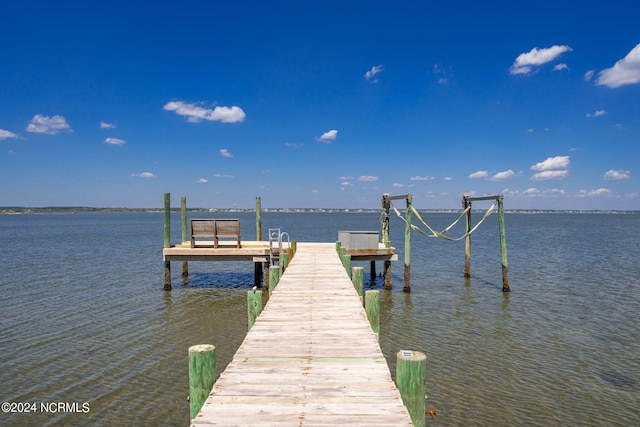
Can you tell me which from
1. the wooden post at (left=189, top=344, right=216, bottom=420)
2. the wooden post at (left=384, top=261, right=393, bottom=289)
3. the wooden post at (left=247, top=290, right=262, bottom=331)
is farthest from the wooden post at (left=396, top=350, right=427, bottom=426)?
the wooden post at (left=384, top=261, right=393, bottom=289)

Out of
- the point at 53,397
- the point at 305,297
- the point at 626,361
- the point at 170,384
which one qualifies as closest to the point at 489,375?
the point at 626,361

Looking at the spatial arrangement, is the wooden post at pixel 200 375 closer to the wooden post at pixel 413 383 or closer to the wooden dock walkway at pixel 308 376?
the wooden dock walkway at pixel 308 376

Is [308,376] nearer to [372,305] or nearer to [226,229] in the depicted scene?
[372,305]

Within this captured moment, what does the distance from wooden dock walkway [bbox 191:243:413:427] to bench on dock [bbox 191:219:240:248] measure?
27.6 ft

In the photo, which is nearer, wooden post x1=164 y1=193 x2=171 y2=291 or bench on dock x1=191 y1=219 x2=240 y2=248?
bench on dock x1=191 y1=219 x2=240 y2=248

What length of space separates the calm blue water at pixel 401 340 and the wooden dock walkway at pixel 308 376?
2409mm

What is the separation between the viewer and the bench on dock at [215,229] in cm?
1653

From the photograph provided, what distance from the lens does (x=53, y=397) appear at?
26.5 feet

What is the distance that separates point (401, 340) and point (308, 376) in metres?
7.18

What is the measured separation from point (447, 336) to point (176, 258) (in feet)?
36.0

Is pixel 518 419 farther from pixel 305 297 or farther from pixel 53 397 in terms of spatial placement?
pixel 53 397

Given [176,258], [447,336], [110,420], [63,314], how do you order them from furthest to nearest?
[176,258]
[63,314]
[447,336]
[110,420]

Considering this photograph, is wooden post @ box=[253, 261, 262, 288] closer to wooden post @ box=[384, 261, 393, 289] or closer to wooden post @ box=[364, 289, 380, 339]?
wooden post @ box=[384, 261, 393, 289]

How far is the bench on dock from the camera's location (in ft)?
54.2
